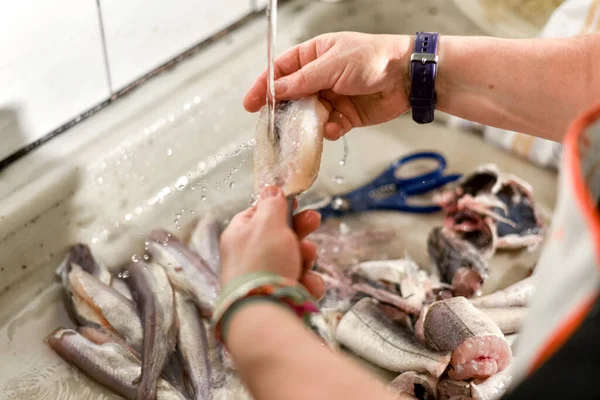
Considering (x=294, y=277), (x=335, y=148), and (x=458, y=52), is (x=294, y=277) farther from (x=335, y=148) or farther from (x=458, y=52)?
(x=335, y=148)

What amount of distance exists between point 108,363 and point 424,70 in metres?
0.65

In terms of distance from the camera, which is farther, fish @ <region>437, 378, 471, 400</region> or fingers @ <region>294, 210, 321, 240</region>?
fish @ <region>437, 378, 471, 400</region>

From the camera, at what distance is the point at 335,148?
143cm

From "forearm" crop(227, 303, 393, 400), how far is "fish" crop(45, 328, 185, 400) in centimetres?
41

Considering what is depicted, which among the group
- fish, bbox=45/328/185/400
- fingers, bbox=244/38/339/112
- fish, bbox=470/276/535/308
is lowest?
fish, bbox=45/328/185/400

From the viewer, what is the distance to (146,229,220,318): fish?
110 cm

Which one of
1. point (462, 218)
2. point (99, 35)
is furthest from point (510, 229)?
point (99, 35)

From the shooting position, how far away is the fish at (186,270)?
110 centimetres

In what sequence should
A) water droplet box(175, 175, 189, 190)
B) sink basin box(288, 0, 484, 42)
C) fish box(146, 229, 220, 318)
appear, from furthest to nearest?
sink basin box(288, 0, 484, 42), water droplet box(175, 175, 189, 190), fish box(146, 229, 220, 318)

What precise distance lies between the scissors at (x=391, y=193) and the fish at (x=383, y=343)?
0.29 meters

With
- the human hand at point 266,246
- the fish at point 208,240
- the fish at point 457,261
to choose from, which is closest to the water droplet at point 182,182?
the fish at point 208,240

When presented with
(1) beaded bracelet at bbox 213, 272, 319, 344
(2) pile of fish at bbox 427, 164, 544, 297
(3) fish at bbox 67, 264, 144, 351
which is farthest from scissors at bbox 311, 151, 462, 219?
(1) beaded bracelet at bbox 213, 272, 319, 344

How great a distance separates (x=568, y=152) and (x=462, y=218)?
918 millimetres

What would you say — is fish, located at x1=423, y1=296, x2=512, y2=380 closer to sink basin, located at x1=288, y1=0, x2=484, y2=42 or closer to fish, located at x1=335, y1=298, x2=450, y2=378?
fish, located at x1=335, y1=298, x2=450, y2=378
